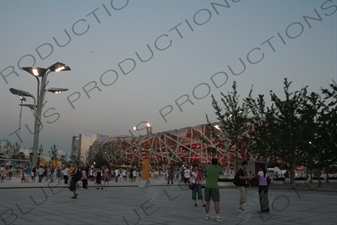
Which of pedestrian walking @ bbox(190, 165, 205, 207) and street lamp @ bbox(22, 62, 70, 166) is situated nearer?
pedestrian walking @ bbox(190, 165, 205, 207)

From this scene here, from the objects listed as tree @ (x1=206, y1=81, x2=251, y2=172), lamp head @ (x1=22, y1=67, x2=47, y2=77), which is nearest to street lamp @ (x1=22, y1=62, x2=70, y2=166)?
lamp head @ (x1=22, y1=67, x2=47, y2=77)

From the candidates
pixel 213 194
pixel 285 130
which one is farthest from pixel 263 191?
pixel 285 130

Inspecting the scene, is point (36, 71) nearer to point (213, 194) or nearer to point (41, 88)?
point (41, 88)

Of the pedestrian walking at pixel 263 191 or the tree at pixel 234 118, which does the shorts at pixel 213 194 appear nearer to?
the pedestrian walking at pixel 263 191

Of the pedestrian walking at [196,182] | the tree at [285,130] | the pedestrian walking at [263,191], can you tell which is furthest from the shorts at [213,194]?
the tree at [285,130]

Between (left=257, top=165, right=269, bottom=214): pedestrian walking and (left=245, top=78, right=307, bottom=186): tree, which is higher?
(left=245, top=78, right=307, bottom=186): tree

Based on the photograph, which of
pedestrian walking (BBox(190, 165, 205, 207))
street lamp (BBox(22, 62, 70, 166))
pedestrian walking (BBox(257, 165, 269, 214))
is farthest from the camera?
street lamp (BBox(22, 62, 70, 166))

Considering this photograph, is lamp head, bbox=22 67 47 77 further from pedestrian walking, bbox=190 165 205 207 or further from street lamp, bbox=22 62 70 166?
pedestrian walking, bbox=190 165 205 207

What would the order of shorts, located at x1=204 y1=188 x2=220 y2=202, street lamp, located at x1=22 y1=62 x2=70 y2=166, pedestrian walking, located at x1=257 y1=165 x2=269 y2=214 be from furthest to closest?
street lamp, located at x1=22 y1=62 x2=70 y2=166
pedestrian walking, located at x1=257 y1=165 x2=269 y2=214
shorts, located at x1=204 y1=188 x2=220 y2=202

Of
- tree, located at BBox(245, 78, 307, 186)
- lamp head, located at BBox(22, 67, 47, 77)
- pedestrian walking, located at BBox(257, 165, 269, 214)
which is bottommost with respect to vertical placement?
pedestrian walking, located at BBox(257, 165, 269, 214)

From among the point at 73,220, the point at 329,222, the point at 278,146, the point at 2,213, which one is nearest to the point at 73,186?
the point at 2,213

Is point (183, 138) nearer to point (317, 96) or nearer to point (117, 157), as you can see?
point (117, 157)

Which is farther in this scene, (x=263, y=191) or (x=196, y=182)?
(x=196, y=182)

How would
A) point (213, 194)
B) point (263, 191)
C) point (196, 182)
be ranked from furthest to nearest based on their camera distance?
point (196, 182) → point (263, 191) → point (213, 194)
